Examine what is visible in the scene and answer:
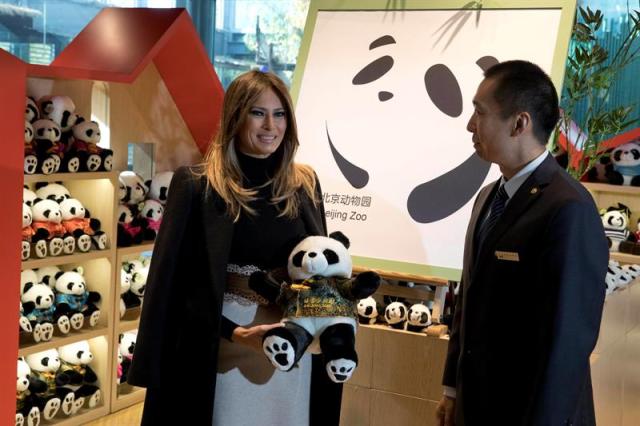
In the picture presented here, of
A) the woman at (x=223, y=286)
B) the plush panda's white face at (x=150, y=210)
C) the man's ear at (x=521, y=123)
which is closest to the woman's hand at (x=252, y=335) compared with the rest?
the woman at (x=223, y=286)

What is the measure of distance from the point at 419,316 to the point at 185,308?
4.16 ft

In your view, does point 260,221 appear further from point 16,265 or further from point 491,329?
point 16,265

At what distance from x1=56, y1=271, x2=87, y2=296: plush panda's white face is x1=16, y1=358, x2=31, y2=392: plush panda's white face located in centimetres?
36

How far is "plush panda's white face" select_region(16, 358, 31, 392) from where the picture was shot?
11.6 feet

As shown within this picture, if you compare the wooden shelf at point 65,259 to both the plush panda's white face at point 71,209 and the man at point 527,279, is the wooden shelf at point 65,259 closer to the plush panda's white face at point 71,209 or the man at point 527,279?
the plush panda's white face at point 71,209

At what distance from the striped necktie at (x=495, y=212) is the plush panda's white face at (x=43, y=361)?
2.41 meters

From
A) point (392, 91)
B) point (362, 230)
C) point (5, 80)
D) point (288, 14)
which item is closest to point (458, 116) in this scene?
point (392, 91)

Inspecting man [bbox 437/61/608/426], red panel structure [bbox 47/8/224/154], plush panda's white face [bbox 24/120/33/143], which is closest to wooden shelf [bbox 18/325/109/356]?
plush panda's white face [bbox 24/120/33/143]

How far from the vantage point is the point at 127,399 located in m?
4.18

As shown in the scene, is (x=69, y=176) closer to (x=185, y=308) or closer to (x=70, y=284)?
(x=70, y=284)

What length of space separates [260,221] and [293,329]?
291 mm

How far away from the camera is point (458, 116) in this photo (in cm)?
312

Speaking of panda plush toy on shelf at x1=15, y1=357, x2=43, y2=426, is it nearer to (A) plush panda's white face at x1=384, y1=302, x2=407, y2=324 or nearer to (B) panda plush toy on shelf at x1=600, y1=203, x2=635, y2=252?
(A) plush panda's white face at x1=384, y1=302, x2=407, y2=324

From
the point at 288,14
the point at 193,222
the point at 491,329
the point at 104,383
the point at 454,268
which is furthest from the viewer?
the point at 288,14
